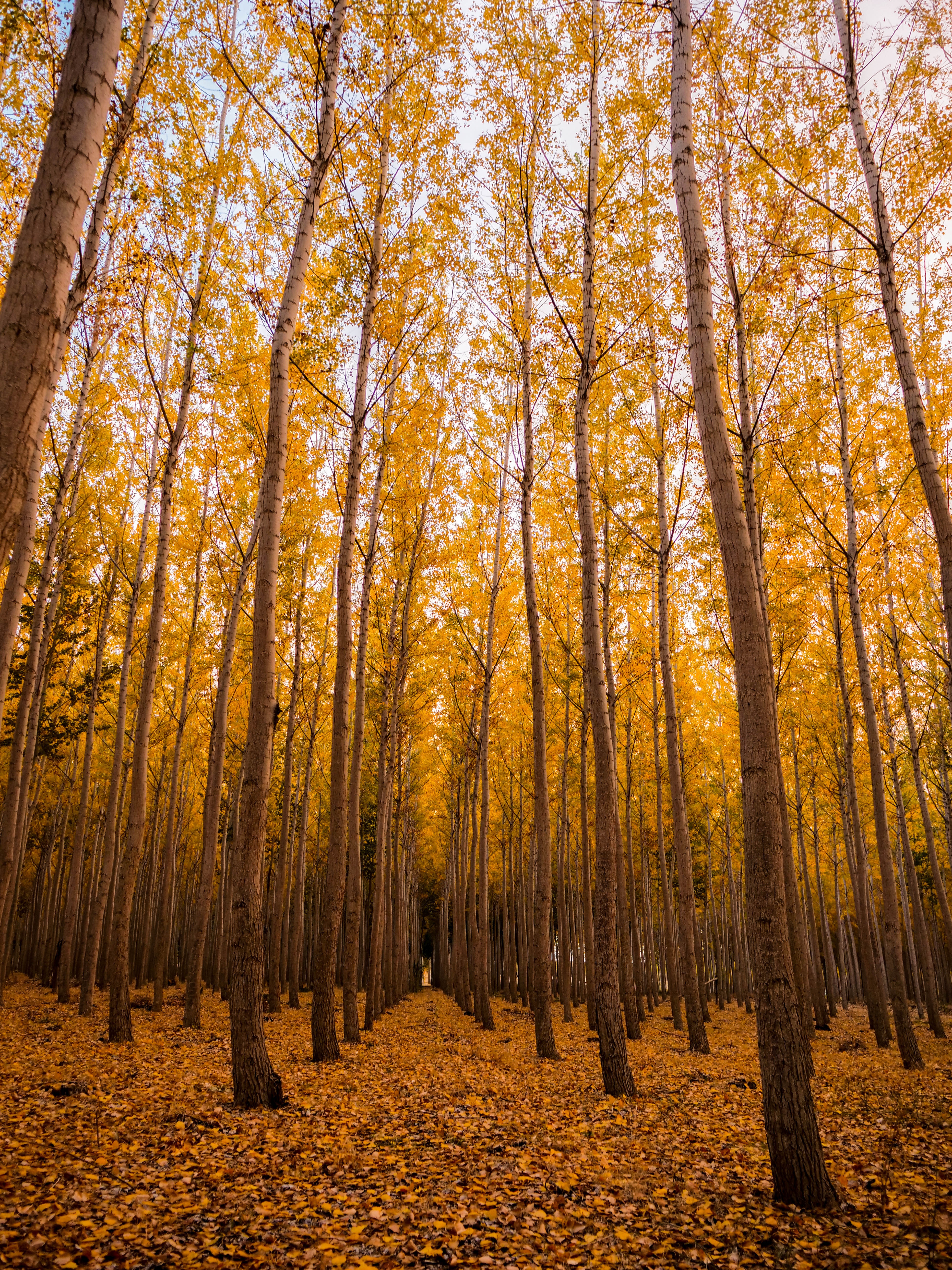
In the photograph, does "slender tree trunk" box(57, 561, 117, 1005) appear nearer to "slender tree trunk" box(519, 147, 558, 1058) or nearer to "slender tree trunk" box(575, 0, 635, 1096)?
"slender tree trunk" box(519, 147, 558, 1058)

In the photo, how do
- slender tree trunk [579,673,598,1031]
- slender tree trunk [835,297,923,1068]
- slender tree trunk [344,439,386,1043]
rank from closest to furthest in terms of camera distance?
slender tree trunk [835,297,923,1068] → slender tree trunk [344,439,386,1043] → slender tree trunk [579,673,598,1031]

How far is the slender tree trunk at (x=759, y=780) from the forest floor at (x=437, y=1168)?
0.94 ft

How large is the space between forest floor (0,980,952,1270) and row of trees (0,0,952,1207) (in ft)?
1.57

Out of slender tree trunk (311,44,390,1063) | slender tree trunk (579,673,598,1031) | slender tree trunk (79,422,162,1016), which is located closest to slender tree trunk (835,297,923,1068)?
slender tree trunk (579,673,598,1031)

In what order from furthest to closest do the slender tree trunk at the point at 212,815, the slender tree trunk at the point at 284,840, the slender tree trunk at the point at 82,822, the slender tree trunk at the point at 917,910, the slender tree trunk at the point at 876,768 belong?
the slender tree trunk at the point at 917,910, the slender tree trunk at the point at 284,840, the slender tree trunk at the point at 82,822, the slender tree trunk at the point at 212,815, the slender tree trunk at the point at 876,768

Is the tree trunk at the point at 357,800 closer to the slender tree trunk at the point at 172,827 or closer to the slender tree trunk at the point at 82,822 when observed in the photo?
the slender tree trunk at the point at 172,827

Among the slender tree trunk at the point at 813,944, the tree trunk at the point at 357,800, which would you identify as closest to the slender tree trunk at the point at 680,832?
the slender tree trunk at the point at 813,944

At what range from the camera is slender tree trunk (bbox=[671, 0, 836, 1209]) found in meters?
3.32

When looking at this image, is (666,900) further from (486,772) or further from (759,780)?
(759,780)

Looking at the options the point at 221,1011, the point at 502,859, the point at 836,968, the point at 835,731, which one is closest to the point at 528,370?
the point at 835,731

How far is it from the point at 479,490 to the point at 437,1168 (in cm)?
993

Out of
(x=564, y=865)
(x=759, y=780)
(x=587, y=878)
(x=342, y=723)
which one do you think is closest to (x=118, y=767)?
(x=342, y=723)

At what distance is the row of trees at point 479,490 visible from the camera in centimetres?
501

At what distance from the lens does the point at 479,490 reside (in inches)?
468
